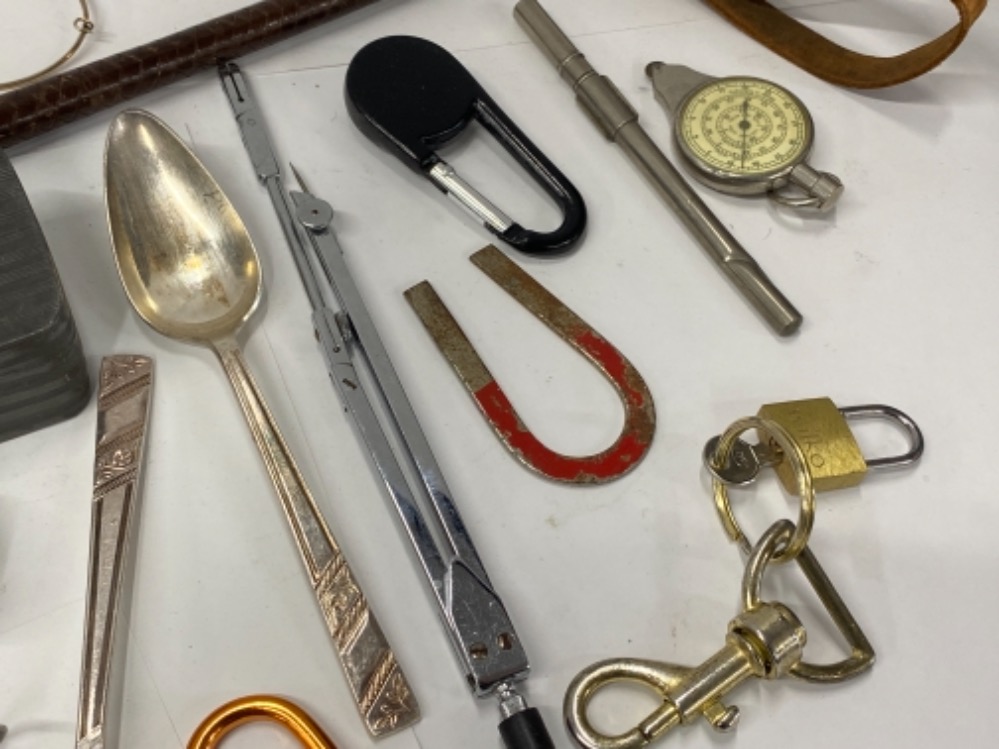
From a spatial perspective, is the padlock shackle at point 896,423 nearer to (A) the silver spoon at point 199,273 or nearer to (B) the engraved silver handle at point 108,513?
(A) the silver spoon at point 199,273

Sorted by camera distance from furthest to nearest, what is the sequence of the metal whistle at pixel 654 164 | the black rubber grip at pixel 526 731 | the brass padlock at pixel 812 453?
the metal whistle at pixel 654 164
the brass padlock at pixel 812 453
the black rubber grip at pixel 526 731

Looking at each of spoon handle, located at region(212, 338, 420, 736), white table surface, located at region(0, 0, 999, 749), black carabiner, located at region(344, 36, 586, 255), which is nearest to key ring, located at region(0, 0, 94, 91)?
white table surface, located at region(0, 0, 999, 749)

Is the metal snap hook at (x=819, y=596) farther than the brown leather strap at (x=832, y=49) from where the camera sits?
No

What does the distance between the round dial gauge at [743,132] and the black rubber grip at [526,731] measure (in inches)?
21.3

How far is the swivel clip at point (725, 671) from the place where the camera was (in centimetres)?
72

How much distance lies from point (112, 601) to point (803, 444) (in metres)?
0.53

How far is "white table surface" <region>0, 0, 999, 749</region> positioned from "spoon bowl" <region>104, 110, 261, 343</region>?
27mm

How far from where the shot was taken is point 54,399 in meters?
0.81

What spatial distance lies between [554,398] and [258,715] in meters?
0.35

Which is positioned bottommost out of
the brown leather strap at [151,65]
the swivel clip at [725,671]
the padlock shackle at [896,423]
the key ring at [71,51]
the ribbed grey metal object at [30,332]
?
the swivel clip at [725,671]

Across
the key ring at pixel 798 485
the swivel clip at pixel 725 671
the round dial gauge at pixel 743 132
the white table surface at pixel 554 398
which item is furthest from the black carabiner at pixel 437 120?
the swivel clip at pixel 725 671

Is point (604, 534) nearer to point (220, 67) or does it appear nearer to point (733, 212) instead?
point (733, 212)

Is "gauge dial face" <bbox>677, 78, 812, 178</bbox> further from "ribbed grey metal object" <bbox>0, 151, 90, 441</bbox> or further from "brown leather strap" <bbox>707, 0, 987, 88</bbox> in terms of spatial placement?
"ribbed grey metal object" <bbox>0, 151, 90, 441</bbox>

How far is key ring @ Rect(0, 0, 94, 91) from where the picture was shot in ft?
3.32
